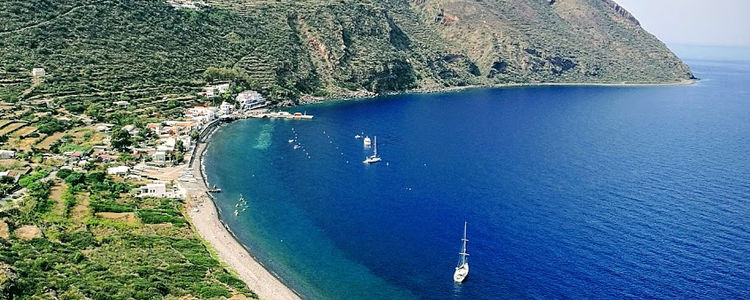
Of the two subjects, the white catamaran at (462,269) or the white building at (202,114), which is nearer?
the white catamaran at (462,269)

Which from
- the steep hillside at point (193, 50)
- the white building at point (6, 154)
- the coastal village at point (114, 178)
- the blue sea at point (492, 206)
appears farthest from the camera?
the steep hillside at point (193, 50)

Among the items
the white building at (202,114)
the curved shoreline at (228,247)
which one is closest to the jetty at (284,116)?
the white building at (202,114)

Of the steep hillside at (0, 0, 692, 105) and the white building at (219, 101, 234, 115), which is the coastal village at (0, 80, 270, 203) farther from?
the white building at (219, 101, 234, 115)

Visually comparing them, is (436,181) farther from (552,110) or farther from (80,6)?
(80,6)

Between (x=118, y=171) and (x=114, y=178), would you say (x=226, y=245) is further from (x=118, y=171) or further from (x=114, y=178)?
(x=118, y=171)

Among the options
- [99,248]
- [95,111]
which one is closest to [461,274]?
[99,248]

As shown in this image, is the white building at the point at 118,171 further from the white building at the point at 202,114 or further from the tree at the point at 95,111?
the white building at the point at 202,114

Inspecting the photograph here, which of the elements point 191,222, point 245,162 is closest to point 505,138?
point 245,162
